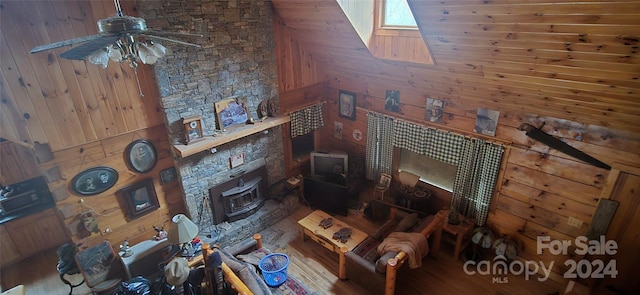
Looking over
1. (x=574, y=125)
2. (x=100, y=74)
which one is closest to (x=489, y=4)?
(x=574, y=125)

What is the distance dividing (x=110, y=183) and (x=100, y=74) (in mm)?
1345

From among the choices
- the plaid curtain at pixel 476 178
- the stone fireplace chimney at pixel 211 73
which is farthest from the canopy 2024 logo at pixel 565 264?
Result: the stone fireplace chimney at pixel 211 73

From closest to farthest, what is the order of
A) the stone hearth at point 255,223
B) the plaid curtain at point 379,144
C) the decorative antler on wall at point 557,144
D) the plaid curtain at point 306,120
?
the decorative antler on wall at point 557,144
the stone hearth at point 255,223
the plaid curtain at point 379,144
the plaid curtain at point 306,120

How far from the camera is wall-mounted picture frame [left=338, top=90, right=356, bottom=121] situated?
5.97 meters

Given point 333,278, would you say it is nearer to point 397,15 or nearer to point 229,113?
point 229,113

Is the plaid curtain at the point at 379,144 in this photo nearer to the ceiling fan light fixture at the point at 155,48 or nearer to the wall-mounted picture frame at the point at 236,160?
the wall-mounted picture frame at the point at 236,160

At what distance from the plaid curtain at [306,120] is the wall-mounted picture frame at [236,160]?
1060 millimetres

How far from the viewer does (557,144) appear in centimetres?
392

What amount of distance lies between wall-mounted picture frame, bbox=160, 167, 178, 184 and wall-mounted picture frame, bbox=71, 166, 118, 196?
55cm

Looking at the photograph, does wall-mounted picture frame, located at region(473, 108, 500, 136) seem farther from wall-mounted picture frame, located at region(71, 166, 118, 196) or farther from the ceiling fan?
wall-mounted picture frame, located at region(71, 166, 118, 196)

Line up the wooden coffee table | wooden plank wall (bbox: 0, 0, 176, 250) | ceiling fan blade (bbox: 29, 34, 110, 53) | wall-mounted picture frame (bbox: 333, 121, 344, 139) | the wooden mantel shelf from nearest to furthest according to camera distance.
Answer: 1. ceiling fan blade (bbox: 29, 34, 110, 53)
2. wooden plank wall (bbox: 0, 0, 176, 250)
3. the wooden mantel shelf
4. the wooden coffee table
5. wall-mounted picture frame (bbox: 333, 121, 344, 139)

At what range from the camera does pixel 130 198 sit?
14.6 ft

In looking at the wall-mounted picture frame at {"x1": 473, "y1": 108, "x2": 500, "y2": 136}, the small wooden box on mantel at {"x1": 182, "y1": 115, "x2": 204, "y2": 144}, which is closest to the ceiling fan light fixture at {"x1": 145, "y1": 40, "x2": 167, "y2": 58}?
the small wooden box on mantel at {"x1": 182, "y1": 115, "x2": 204, "y2": 144}

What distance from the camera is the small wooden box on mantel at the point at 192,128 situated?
4.43 metres
